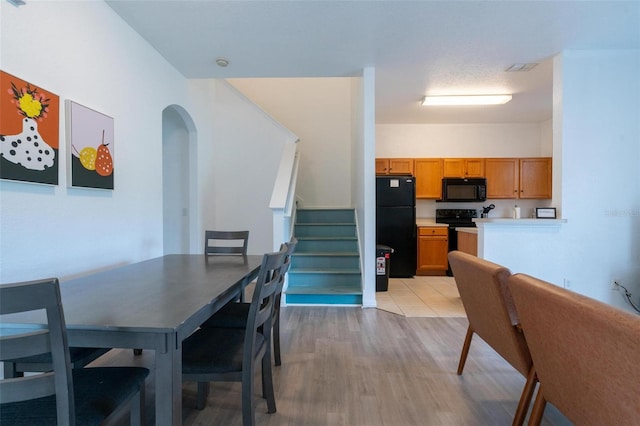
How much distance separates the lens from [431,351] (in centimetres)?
245

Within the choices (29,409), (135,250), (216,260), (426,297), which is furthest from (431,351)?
Answer: (135,250)

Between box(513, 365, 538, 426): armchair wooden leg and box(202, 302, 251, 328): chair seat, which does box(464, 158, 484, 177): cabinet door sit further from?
box(202, 302, 251, 328): chair seat

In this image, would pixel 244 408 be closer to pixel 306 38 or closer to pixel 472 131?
pixel 306 38

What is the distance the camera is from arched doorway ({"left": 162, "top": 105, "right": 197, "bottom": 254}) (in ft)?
14.2

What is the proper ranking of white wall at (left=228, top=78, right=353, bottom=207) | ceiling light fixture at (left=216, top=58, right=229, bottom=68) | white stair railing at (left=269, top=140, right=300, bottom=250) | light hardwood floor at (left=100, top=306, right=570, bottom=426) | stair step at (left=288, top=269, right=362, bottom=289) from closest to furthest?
light hardwood floor at (left=100, top=306, right=570, bottom=426) → ceiling light fixture at (left=216, top=58, right=229, bottom=68) → white stair railing at (left=269, top=140, right=300, bottom=250) → stair step at (left=288, top=269, right=362, bottom=289) → white wall at (left=228, top=78, right=353, bottom=207)

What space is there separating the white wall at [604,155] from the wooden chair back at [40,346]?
3953 millimetres

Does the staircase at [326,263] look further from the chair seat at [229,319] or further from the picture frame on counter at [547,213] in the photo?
the picture frame on counter at [547,213]

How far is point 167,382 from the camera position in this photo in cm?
102

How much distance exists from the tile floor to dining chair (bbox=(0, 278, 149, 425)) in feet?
9.32

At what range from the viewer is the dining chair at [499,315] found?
153cm

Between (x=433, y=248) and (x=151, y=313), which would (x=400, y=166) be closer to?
(x=433, y=248)

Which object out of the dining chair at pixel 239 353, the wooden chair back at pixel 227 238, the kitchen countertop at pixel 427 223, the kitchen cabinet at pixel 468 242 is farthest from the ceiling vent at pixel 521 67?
the dining chair at pixel 239 353

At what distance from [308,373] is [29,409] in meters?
1.51

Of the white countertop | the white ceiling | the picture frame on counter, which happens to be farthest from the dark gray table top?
the picture frame on counter
